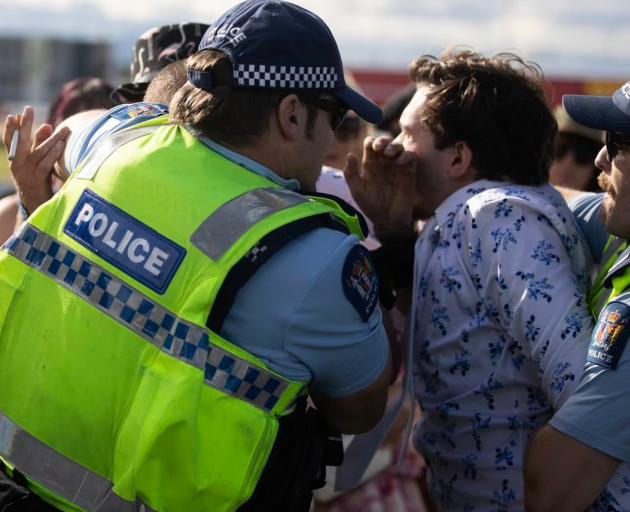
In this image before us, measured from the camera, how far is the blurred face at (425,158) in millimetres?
2686

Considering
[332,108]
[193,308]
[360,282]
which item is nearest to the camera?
[193,308]

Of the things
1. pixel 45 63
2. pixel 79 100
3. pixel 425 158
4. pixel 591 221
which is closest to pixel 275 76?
pixel 425 158

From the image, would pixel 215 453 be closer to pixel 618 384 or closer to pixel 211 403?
pixel 211 403

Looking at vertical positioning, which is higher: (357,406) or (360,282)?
(360,282)

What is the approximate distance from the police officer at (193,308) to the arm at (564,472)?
47cm

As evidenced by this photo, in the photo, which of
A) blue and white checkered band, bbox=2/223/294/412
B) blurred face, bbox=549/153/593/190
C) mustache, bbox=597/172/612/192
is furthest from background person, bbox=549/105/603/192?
blue and white checkered band, bbox=2/223/294/412

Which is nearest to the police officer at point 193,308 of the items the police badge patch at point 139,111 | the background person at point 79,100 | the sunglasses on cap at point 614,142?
the police badge patch at point 139,111

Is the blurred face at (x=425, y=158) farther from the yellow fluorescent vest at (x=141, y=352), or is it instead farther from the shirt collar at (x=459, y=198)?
the yellow fluorescent vest at (x=141, y=352)

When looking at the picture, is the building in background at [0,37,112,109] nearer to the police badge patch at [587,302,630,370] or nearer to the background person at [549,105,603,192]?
the background person at [549,105,603,192]

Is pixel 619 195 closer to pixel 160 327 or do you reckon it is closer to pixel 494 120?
pixel 494 120

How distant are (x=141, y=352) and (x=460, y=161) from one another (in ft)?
4.47

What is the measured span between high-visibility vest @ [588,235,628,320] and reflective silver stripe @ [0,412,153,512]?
127cm

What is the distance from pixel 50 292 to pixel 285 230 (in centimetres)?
55

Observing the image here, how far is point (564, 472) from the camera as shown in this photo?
6.40ft
